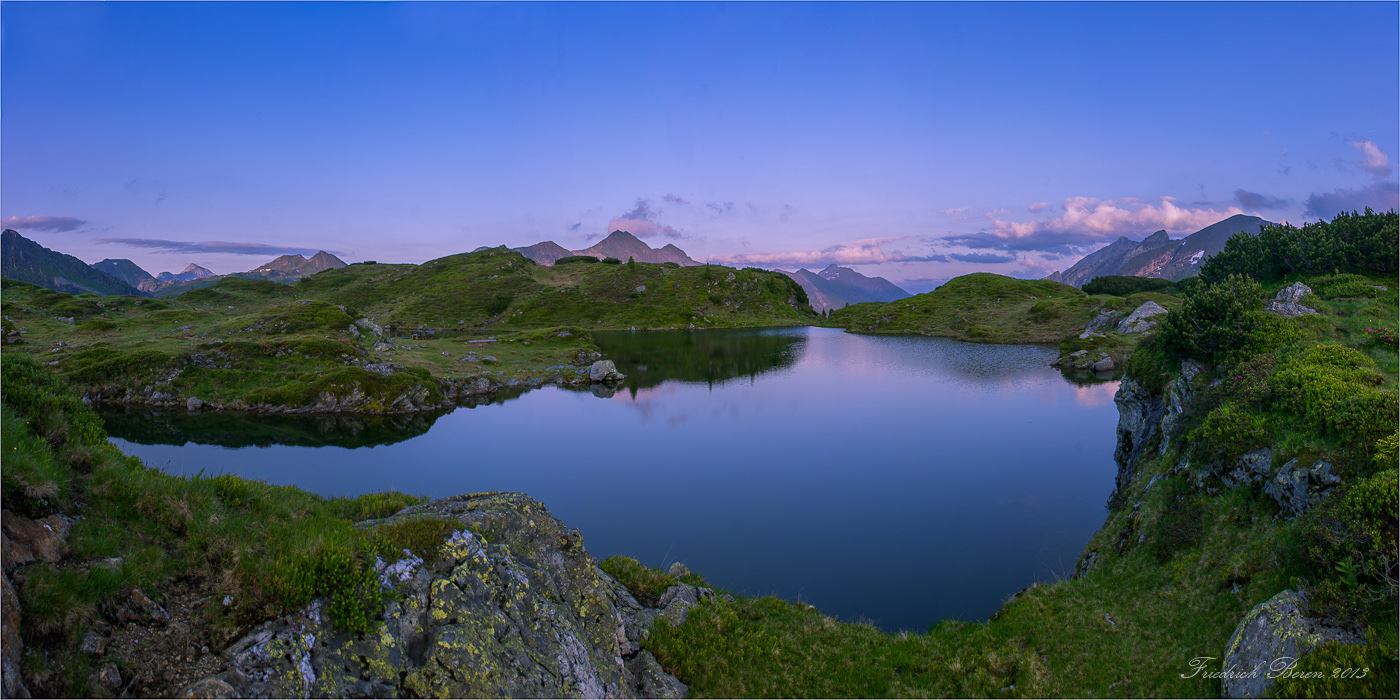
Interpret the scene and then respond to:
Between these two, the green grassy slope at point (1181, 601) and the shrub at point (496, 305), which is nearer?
the green grassy slope at point (1181, 601)

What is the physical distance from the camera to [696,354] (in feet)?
383

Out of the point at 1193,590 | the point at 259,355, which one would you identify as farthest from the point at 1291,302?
the point at 259,355

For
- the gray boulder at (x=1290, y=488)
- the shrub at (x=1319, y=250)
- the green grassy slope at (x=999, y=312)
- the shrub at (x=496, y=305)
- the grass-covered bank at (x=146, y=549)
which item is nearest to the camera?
the grass-covered bank at (x=146, y=549)

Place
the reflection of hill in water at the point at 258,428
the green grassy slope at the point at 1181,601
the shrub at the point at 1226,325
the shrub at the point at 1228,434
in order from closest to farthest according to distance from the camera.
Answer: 1. the green grassy slope at the point at 1181,601
2. the shrub at the point at 1228,434
3. the shrub at the point at 1226,325
4. the reflection of hill in water at the point at 258,428

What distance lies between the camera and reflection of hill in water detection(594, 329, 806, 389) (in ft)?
295

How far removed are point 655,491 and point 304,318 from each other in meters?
75.3

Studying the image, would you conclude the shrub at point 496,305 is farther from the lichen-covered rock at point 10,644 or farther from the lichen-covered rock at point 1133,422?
the lichen-covered rock at point 10,644

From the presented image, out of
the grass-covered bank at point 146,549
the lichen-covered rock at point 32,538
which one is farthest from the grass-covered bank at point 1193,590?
the lichen-covered rock at point 32,538

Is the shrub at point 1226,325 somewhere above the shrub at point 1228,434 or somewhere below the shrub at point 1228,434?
above

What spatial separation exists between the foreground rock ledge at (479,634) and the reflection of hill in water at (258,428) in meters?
39.8

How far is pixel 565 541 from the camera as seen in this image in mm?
14312

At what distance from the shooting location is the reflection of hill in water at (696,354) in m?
89.8

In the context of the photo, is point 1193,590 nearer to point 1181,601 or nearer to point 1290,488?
point 1181,601

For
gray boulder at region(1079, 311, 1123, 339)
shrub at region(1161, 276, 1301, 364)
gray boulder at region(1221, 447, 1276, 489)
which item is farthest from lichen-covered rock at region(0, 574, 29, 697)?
gray boulder at region(1079, 311, 1123, 339)
